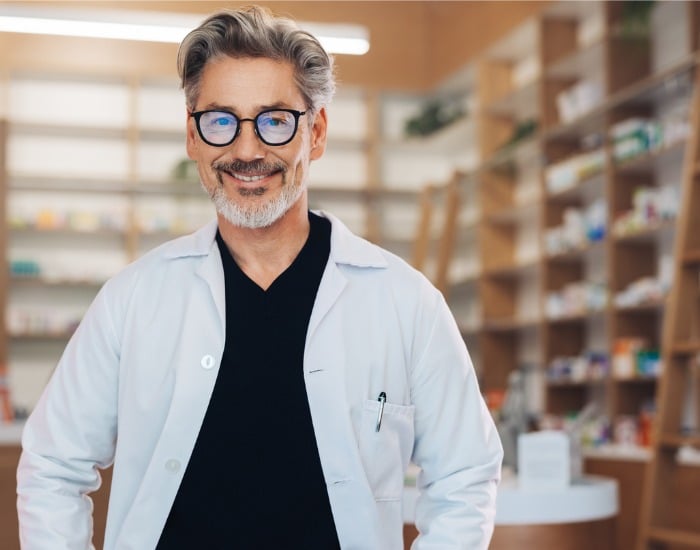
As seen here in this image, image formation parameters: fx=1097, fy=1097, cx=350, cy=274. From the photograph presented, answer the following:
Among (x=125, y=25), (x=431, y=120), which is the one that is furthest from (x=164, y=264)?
(x=431, y=120)

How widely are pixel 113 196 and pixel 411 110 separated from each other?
2.61 metres

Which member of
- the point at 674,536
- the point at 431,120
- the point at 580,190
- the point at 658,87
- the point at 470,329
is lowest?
the point at 674,536

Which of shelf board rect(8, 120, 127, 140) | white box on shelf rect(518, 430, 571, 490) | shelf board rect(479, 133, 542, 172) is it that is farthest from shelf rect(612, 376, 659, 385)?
shelf board rect(8, 120, 127, 140)

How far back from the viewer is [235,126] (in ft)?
5.29

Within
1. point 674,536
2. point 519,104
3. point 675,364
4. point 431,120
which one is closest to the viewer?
point 674,536

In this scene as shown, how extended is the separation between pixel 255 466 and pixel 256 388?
113 millimetres

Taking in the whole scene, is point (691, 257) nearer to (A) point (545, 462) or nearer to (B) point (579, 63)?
(A) point (545, 462)

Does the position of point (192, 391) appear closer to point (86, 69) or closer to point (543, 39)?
point (543, 39)

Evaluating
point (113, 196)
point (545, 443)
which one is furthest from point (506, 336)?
point (545, 443)

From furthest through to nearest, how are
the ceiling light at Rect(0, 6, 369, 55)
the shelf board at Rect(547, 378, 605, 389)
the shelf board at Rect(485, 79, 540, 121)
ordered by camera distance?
the shelf board at Rect(485, 79, 540, 121) < the shelf board at Rect(547, 378, 605, 389) < the ceiling light at Rect(0, 6, 369, 55)

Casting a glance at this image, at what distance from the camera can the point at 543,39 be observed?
7.18 meters

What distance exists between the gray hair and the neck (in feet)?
0.60

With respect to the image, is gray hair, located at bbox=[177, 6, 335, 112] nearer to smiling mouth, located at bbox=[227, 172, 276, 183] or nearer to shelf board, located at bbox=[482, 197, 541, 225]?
smiling mouth, located at bbox=[227, 172, 276, 183]

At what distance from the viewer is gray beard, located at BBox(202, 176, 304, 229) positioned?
165 centimetres
